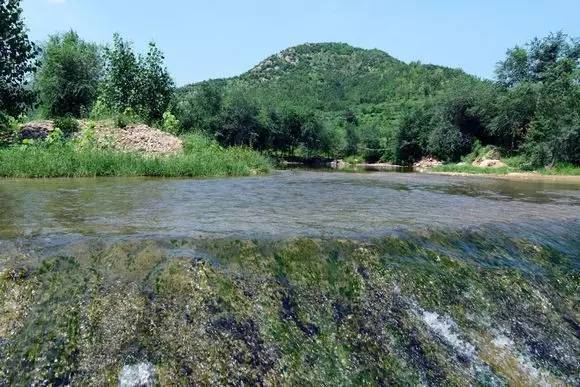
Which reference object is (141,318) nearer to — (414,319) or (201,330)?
(201,330)


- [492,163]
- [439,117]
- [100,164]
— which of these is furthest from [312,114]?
[100,164]

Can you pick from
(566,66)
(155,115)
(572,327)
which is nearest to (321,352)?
(572,327)

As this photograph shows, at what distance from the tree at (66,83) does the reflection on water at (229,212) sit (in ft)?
93.8

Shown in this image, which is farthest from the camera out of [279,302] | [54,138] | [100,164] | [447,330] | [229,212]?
[54,138]

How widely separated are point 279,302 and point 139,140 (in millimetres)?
20975

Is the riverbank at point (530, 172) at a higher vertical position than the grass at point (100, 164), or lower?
lower

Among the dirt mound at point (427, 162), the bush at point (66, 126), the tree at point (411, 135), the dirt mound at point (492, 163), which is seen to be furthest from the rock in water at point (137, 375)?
the tree at point (411, 135)

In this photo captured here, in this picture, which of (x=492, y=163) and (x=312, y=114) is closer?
(x=492, y=163)

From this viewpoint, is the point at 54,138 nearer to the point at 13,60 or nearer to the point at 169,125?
the point at 13,60

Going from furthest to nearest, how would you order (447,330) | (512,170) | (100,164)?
(512,170), (100,164), (447,330)

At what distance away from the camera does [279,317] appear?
190 inches

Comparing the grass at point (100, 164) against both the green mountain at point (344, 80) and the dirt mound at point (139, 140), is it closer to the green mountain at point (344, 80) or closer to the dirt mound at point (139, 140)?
the dirt mound at point (139, 140)

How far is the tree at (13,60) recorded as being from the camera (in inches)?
829

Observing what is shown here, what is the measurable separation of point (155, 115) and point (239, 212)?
28.3 metres
